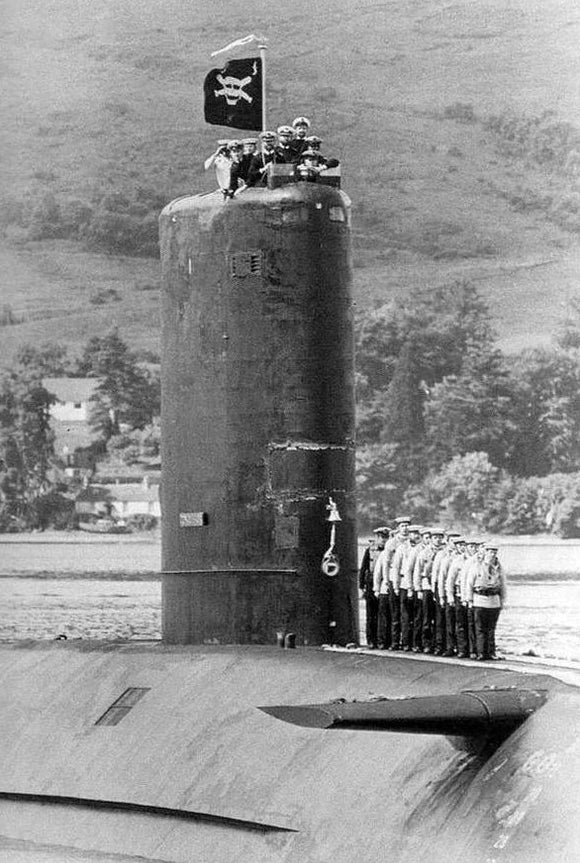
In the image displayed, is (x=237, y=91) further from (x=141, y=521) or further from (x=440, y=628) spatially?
(x=141, y=521)

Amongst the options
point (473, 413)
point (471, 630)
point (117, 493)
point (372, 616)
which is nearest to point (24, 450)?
point (117, 493)

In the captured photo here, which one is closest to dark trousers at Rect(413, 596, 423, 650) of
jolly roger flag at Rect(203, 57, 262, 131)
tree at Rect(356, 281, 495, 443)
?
jolly roger flag at Rect(203, 57, 262, 131)

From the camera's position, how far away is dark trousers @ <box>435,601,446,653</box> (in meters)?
11.5

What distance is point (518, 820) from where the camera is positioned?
717cm

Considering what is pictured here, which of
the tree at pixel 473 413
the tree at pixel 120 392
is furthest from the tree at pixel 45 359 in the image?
the tree at pixel 473 413

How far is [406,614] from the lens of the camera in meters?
11.6

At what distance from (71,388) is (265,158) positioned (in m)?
36.7

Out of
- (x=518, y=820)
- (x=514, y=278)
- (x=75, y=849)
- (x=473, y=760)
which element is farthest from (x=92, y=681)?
(x=514, y=278)

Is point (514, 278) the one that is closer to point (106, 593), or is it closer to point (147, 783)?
point (106, 593)

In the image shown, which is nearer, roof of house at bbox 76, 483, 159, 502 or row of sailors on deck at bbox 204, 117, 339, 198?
row of sailors on deck at bbox 204, 117, 339, 198

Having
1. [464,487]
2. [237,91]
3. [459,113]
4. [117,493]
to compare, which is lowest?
[117,493]

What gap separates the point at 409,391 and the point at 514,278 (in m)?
6.60

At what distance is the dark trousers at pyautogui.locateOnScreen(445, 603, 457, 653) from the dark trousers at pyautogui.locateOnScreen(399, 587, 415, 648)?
0.89ft

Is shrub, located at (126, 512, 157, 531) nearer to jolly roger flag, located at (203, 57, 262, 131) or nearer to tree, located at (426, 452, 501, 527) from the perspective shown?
tree, located at (426, 452, 501, 527)
